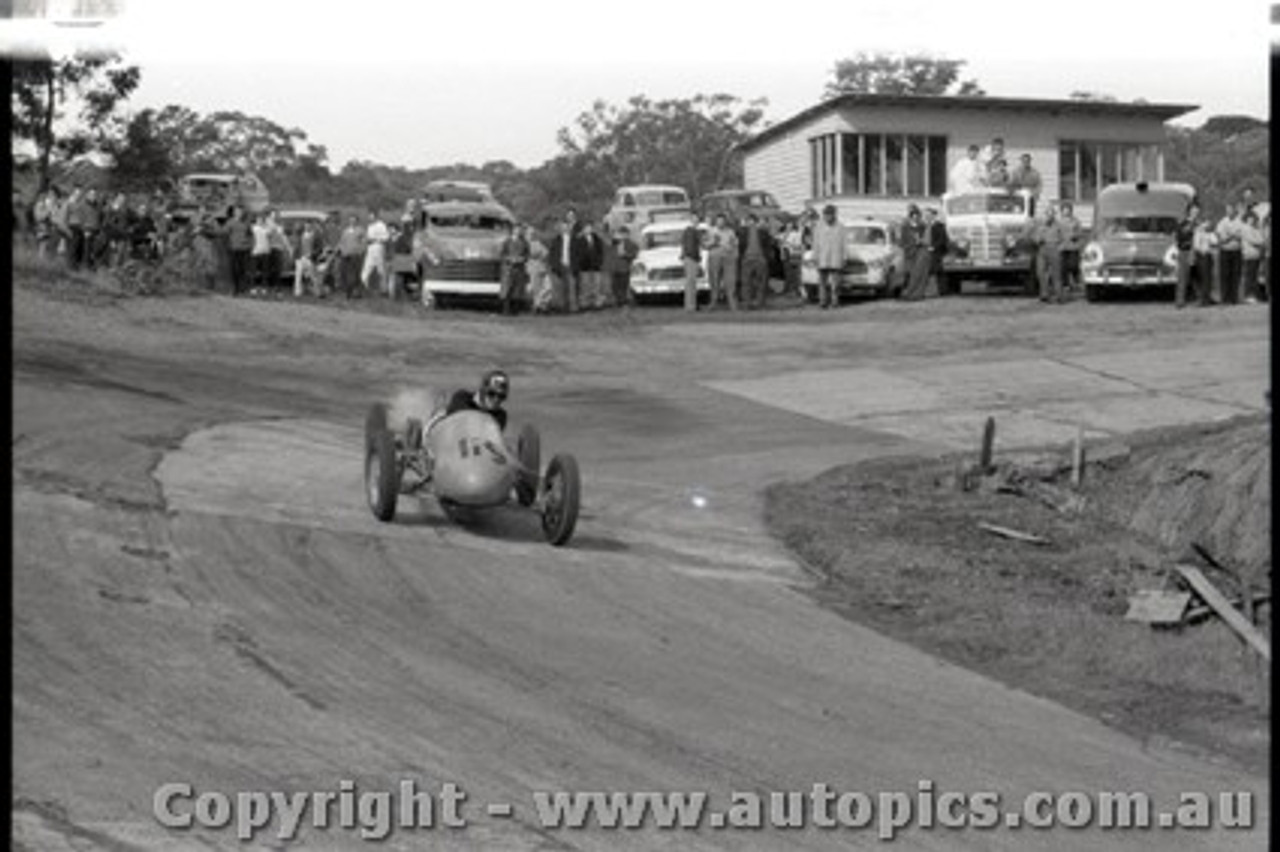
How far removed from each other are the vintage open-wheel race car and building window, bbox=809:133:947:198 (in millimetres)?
27989

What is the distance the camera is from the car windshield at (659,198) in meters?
40.1

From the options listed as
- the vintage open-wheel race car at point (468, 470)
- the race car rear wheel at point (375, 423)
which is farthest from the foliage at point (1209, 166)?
the race car rear wheel at point (375, 423)

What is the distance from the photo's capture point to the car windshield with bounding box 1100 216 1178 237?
32.8 meters

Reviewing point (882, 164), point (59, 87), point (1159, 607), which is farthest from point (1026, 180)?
point (59, 87)

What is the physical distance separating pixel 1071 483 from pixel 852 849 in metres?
9.80

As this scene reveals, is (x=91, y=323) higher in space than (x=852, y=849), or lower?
higher

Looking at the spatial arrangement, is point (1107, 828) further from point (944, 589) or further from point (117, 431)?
→ point (117, 431)

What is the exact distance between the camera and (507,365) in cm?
2503

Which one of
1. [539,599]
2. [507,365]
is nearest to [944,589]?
[539,599]

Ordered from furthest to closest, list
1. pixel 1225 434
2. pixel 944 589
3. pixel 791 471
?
pixel 791 471 → pixel 1225 434 → pixel 944 589

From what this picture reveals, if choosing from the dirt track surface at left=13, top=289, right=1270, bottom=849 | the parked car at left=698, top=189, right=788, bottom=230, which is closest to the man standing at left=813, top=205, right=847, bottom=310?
the parked car at left=698, top=189, right=788, bottom=230

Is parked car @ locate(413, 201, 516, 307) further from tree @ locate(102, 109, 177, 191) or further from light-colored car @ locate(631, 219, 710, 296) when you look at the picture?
tree @ locate(102, 109, 177, 191)

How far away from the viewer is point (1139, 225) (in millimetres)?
32938

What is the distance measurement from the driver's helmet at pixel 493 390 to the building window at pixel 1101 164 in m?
30.8
